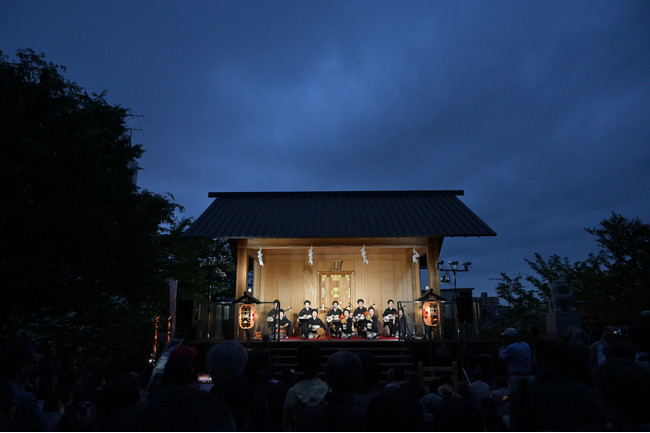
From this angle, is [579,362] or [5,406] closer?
[5,406]

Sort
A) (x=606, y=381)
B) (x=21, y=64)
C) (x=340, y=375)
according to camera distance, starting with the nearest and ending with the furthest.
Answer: (x=606, y=381) → (x=340, y=375) → (x=21, y=64)

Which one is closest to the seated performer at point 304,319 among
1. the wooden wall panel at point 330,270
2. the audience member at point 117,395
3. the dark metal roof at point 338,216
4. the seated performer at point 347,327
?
the seated performer at point 347,327

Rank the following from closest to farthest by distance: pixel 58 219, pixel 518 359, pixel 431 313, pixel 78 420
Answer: pixel 78 420 < pixel 518 359 < pixel 58 219 < pixel 431 313

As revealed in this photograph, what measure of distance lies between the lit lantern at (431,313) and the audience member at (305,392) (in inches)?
381

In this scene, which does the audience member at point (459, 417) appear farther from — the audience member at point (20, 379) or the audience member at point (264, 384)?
the audience member at point (20, 379)

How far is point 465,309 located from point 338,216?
650 cm

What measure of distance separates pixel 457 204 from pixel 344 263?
5.79 meters

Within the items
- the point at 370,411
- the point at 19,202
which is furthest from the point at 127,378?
the point at 19,202

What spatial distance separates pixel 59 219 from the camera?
798cm

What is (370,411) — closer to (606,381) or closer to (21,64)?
(606,381)

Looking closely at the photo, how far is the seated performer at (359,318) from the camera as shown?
14.6 m

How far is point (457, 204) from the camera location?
16.9 meters

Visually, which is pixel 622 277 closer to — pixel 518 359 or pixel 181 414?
pixel 518 359

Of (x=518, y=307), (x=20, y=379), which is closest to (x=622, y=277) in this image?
(x=518, y=307)
